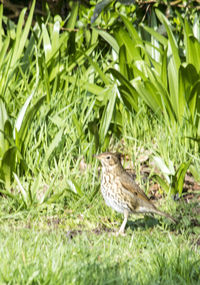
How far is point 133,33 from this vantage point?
6570 mm

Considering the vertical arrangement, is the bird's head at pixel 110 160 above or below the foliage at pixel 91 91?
below

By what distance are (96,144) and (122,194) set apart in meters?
1.29

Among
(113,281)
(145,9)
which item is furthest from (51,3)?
(113,281)

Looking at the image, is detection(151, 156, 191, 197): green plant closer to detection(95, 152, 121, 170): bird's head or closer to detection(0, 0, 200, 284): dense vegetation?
detection(0, 0, 200, 284): dense vegetation

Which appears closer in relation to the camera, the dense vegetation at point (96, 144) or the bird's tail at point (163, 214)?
the dense vegetation at point (96, 144)

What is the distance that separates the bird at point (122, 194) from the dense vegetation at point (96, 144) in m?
0.17

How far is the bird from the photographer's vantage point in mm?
4703

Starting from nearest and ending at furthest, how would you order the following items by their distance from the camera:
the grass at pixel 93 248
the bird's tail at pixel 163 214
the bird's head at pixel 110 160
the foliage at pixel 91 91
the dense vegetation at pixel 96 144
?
the grass at pixel 93 248
the dense vegetation at pixel 96 144
the bird's tail at pixel 163 214
the bird's head at pixel 110 160
the foliage at pixel 91 91

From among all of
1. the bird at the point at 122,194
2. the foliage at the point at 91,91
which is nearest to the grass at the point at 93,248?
the bird at the point at 122,194

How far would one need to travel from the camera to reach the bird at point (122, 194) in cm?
470

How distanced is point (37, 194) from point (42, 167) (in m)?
0.31

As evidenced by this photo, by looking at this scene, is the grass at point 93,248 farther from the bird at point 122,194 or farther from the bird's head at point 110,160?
the bird's head at point 110,160

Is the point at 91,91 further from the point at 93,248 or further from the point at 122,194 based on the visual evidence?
the point at 93,248

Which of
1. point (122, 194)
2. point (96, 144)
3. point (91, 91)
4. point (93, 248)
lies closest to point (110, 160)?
point (122, 194)
